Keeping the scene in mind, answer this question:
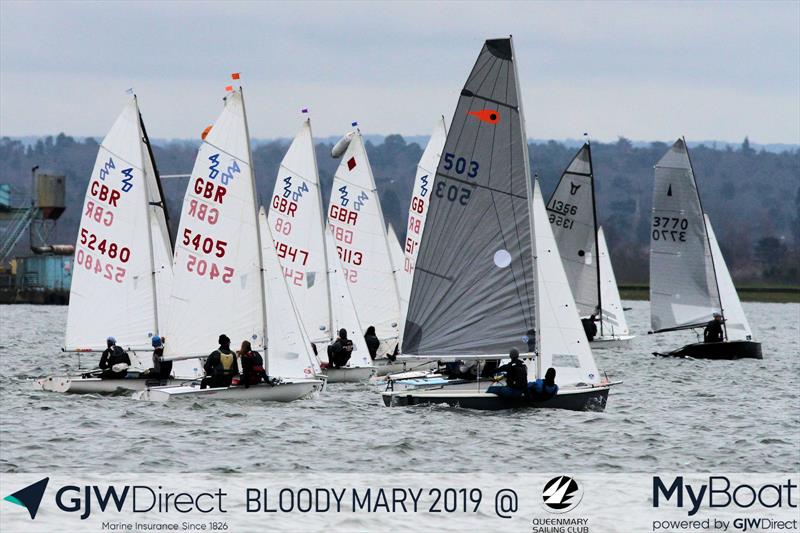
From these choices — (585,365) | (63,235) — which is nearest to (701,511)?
(585,365)

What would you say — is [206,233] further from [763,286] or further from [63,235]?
[63,235]

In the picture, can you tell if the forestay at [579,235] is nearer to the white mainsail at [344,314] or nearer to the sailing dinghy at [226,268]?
the white mainsail at [344,314]

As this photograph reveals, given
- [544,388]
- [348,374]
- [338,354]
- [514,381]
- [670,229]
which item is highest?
[670,229]

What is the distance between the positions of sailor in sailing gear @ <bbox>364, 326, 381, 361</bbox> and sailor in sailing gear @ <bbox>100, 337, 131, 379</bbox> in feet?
30.4

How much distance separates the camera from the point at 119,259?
30391 millimetres

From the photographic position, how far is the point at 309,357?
27125mm

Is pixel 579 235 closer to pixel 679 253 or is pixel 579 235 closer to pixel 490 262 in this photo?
pixel 679 253

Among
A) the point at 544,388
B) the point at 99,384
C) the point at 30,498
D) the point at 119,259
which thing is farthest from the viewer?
the point at 119,259

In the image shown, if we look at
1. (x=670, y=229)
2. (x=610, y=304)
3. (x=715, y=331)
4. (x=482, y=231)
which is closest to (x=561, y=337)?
(x=482, y=231)

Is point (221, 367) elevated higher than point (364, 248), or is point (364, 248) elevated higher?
point (364, 248)

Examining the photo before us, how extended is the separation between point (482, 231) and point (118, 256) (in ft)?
27.9

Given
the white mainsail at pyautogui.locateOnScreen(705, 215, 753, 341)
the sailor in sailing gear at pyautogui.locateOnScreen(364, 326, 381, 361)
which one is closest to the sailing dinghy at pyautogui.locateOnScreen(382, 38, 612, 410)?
the sailor in sailing gear at pyautogui.locateOnScreen(364, 326, 381, 361)

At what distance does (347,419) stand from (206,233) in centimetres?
451

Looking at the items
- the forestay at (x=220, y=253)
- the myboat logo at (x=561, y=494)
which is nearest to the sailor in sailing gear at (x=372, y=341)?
the forestay at (x=220, y=253)
